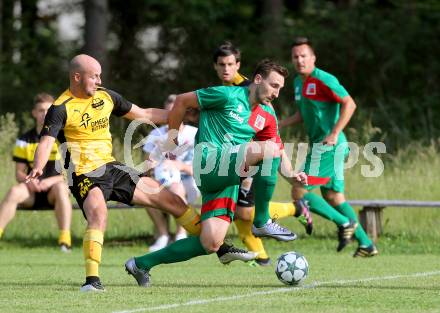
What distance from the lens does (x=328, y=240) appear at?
13820 mm

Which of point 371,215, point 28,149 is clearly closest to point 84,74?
point 28,149

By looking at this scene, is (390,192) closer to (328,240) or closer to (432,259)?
(328,240)

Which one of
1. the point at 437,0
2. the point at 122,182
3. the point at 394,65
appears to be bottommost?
the point at 122,182

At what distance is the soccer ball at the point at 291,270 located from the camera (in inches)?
333

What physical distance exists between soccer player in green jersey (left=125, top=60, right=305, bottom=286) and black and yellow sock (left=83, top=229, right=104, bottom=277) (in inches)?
15.1

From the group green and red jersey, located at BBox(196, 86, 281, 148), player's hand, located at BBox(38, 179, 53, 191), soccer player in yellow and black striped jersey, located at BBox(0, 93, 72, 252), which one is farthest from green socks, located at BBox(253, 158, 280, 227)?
player's hand, located at BBox(38, 179, 53, 191)

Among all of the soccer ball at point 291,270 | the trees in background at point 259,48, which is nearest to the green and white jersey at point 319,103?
the soccer ball at point 291,270

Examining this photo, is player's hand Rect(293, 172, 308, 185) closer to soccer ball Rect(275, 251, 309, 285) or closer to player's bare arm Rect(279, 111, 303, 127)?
soccer ball Rect(275, 251, 309, 285)

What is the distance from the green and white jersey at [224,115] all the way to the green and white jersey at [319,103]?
2733 mm

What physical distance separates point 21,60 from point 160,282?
66.3ft

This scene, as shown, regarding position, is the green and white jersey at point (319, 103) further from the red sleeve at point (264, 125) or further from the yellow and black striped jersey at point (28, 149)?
the yellow and black striped jersey at point (28, 149)

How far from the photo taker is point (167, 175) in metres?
13.3

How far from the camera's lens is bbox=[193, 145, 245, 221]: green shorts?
830 centimetres

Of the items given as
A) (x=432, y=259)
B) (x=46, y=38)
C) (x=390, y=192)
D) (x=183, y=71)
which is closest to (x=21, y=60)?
(x=46, y=38)
